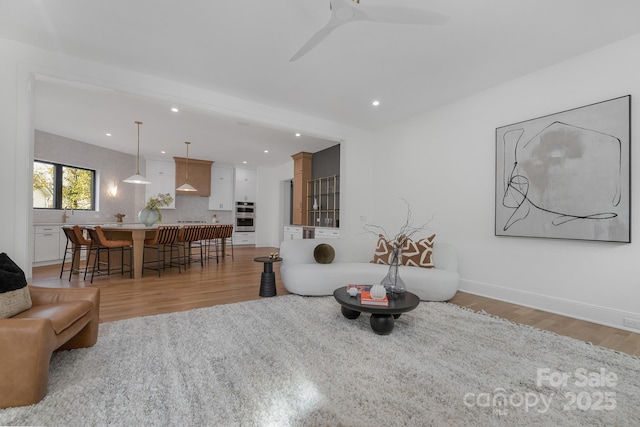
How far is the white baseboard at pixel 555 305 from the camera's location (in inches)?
107

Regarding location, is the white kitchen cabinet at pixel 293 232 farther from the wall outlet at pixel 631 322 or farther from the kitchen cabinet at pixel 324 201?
the wall outlet at pixel 631 322

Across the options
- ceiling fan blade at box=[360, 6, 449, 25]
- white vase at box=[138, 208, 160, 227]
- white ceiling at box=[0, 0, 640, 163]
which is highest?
white ceiling at box=[0, 0, 640, 163]

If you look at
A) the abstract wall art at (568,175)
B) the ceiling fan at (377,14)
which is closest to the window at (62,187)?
the ceiling fan at (377,14)

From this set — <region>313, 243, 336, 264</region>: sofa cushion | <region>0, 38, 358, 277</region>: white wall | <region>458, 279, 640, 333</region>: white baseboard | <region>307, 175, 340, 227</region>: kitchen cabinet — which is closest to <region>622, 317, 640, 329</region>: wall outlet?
<region>458, 279, 640, 333</region>: white baseboard

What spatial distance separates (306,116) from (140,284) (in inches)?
148

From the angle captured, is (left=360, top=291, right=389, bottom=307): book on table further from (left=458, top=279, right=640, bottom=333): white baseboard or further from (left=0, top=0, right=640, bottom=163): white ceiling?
(left=0, top=0, right=640, bottom=163): white ceiling

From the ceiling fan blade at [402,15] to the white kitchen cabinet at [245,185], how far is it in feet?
25.5

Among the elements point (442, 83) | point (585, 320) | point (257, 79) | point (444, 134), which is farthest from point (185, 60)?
point (585, 320)

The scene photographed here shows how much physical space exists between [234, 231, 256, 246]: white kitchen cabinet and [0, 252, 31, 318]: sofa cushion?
7148 mm

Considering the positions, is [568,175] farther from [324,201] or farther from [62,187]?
[62,187]

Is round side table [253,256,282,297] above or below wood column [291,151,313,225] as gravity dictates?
below

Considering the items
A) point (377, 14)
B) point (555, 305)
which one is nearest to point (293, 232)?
point (555, 305)

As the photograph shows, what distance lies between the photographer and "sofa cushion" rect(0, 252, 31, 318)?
1.74m

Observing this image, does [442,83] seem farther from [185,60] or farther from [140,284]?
[140,284]
